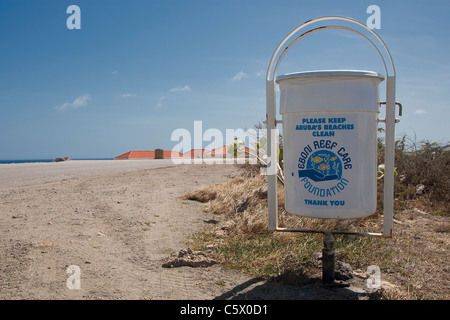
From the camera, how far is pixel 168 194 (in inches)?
338

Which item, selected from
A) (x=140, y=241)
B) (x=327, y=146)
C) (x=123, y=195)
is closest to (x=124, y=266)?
(x=140, y=241)

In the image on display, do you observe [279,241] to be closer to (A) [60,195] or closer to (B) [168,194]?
(B) [168,194]

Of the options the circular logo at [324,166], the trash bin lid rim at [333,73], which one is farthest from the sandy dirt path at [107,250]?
the trash bin lid rim at [333,73]

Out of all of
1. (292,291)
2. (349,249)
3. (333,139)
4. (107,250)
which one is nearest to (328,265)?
(292,291)

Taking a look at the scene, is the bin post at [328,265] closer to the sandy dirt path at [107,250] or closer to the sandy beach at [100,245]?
the sandy dirt path at [107,250]

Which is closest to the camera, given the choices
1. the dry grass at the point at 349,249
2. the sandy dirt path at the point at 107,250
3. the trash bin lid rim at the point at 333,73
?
the trash bin lid rim at the point at 333,73

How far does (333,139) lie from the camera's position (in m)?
3.26

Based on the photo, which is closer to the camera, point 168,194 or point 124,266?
point 124,266

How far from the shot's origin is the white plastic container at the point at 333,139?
3258mm

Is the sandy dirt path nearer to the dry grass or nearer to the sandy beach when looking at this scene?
the sandy beach

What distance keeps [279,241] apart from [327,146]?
188 cm

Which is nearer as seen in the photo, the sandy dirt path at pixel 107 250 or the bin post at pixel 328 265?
the sandy dirt path at pixel 107 250

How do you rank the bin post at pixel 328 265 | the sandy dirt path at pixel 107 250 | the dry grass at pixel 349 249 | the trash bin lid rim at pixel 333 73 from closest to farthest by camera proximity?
1. the trash bin lid rim at pixel 333 73
2. the sandy dirt path at pixel 107 250
3. the bin post at pixel 328 265
4. the dry grass at pixel 349 249
